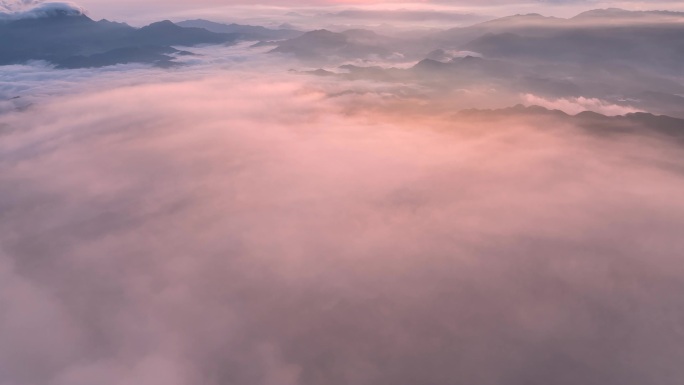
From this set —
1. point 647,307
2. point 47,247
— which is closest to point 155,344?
point 47,247

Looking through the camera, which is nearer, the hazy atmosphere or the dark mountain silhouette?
the hazy atmosphere

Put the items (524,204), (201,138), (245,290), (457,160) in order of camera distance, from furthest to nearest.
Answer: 1. (201,138)
2. (457,160)
3. (524,204)
4. (245,290)

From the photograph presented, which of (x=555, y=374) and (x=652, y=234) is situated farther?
(x=652, y=234)

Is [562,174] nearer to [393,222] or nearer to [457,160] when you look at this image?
[457,160]

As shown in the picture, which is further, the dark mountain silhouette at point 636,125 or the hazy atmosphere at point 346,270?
the dark mountain silhouette at point 636,125

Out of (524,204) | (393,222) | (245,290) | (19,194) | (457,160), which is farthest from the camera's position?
(457,160)

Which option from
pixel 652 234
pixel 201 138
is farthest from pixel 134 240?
pixel 652 234

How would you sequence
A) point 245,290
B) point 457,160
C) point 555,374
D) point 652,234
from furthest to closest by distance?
1. point 457,160
2. point 652,234
3. point 245,290
4. point 555,374

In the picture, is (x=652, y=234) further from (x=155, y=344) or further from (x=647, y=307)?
(x=155, y=344)

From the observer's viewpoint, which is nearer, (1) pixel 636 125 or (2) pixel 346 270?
(2) pixel 346 270
